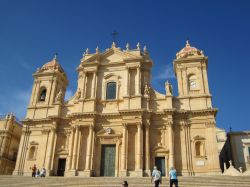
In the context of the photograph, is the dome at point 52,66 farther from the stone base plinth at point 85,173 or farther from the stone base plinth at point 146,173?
the stone base plinth at point 146,173

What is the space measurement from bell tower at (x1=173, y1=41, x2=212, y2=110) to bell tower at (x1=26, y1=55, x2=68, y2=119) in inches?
475

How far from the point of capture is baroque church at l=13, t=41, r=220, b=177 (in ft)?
82.0

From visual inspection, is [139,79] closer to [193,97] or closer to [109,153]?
[193,97]

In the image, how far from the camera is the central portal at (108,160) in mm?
25656

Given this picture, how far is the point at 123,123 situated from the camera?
25938mm

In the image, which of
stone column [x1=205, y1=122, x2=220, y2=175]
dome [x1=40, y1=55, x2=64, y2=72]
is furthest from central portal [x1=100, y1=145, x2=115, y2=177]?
dome [x1=40, y1=55, x2=64, y2=72]

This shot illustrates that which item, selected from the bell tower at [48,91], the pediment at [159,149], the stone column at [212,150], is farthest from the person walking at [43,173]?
the stone column at [212,150]

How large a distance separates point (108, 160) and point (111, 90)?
685 cm

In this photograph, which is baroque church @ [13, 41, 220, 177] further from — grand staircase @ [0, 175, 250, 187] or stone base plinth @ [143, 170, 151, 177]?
grand staircase @ [0, 175, 250, 187]

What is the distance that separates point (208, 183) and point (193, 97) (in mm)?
10576

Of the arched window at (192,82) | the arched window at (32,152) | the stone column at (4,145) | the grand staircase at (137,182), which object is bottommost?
the grand staircase at (137,182)

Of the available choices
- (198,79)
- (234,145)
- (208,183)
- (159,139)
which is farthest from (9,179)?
(234,145)

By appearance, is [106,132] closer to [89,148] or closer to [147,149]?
[89,148]

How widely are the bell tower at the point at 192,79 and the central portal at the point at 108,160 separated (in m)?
7.52
